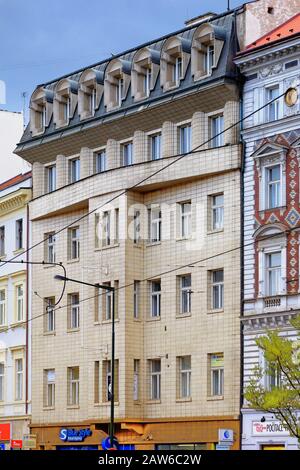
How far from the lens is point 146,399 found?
190 ft

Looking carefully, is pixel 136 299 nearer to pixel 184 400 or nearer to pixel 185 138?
pixel 184 400

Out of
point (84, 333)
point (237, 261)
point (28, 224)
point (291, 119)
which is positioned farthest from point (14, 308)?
point (291, 119)

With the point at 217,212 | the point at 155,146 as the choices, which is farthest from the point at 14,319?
the point at 217,212

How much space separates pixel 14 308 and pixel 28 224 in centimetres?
480

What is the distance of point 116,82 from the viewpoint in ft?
202

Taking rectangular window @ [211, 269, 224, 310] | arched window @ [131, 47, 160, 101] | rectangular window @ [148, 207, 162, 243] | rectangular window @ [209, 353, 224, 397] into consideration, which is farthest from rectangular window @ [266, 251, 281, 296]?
arched window @ [131, 47, 160, 101]

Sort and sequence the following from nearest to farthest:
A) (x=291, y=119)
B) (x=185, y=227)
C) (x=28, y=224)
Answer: (x=291, y=119)
(x=185, y=227)
(x=28, y=224)

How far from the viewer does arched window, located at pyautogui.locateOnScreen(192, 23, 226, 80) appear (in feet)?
180

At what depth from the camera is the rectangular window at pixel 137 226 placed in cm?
5878

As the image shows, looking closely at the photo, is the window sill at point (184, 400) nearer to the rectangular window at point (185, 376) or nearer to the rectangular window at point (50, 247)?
the rectangular window at point (185, 376)

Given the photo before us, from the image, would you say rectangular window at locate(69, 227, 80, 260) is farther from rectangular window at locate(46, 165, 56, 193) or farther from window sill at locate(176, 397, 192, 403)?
window sill at locate(176, 397, 192, 403)

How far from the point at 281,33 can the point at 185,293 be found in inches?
481

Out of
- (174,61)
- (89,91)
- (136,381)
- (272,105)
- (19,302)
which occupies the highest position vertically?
(174,61)
